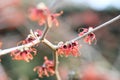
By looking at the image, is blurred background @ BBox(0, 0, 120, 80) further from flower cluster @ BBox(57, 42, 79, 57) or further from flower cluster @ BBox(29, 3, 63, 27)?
flower cluster @ BBox(29, 3, 63, 27)

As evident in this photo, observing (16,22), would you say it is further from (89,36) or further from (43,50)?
(89,36)

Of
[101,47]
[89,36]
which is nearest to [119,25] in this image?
[101,47]

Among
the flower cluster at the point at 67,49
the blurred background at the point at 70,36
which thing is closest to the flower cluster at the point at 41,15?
the flower cluster at the point at 67,49

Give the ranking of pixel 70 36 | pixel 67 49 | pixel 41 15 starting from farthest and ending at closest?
pixel 70 36
pixel 67 49
pixel 41 15

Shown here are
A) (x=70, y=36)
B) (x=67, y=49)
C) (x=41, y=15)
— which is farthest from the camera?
(x=70, y=36)

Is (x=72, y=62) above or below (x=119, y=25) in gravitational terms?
below

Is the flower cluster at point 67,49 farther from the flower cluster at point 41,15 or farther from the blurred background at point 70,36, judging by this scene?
the blurred background at point 70,36

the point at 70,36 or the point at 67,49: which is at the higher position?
the point at 70,36

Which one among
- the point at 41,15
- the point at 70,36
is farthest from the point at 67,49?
the point at 70,36

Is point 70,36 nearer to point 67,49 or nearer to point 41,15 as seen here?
point 67,49
